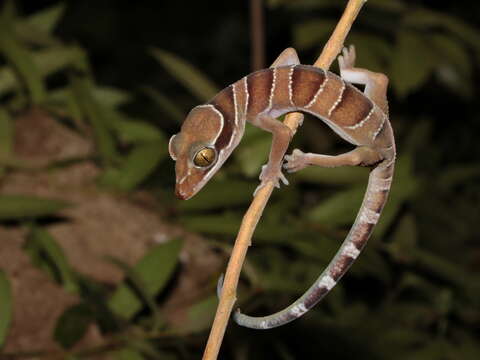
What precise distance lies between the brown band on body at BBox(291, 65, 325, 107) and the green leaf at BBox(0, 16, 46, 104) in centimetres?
345

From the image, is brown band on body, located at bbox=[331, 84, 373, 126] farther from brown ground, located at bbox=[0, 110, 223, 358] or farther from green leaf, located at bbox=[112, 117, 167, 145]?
green leaf, located at bbox=[112, 117, 167, 145]

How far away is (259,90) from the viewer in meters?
2.36

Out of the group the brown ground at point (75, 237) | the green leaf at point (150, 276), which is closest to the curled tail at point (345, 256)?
the green leaf at point (150, 276)

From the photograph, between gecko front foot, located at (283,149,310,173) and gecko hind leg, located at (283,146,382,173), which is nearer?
gecko hind leg, located at (283,146,382,173)

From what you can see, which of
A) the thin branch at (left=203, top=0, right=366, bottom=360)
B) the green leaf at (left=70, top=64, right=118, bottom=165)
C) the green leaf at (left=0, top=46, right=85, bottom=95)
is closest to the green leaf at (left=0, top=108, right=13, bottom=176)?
the green leaf at (left=0, top=46, right=85, bottom=95)

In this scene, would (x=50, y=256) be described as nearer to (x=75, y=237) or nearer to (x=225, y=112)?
(x=75, y=237)

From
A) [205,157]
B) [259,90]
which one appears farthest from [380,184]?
[205,157]

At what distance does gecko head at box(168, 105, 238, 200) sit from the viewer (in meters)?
2.19

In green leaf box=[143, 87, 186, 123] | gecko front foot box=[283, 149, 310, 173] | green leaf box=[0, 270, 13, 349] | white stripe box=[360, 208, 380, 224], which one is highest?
gecko front foot box=[283, 149, 310, 173]

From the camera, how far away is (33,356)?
3834 mm

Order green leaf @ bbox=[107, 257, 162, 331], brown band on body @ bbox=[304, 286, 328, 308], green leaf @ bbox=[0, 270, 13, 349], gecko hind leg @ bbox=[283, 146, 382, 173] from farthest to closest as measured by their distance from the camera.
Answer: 1. green leaf @ bbox=[107, 257, 162, 331]
2. green leaf @ bbox=[0, 270, 13, 349]
3. gecko hind leg @ bbox=[283, 146, 382, 173]
4. brown band on body @ bbox=[304, 286, 328, 308]

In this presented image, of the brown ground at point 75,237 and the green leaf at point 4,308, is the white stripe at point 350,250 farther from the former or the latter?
the brown ground at point 75,237

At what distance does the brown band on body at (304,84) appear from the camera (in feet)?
7.18

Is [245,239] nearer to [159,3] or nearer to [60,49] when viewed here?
[60,49]
